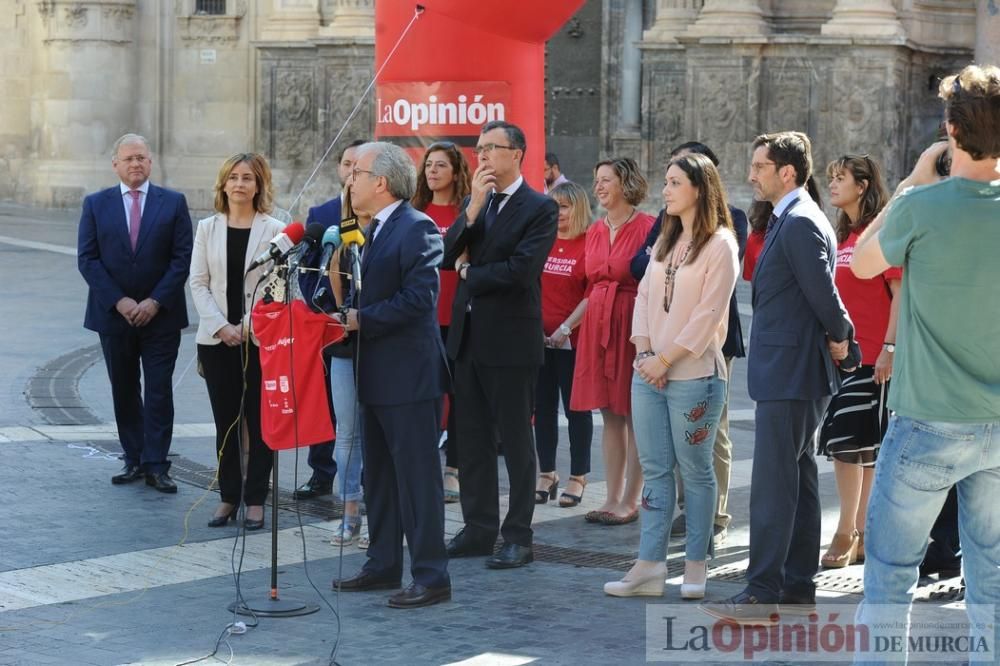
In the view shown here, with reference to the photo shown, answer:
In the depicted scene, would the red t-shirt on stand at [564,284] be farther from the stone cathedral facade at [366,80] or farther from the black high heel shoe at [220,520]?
the stone cathedral facade at [366,80]

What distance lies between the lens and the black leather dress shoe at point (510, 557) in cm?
759

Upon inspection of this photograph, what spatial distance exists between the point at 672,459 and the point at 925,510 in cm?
213

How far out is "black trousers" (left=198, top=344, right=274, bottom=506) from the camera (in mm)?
8477

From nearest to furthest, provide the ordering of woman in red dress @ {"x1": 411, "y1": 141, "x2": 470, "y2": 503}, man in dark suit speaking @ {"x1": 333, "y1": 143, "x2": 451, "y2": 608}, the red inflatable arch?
man in dark suit speaking @ {"x1": 333, "y1": 143, "x2": 451, "y2": 608} < woman in red dress @ {"x1": 411, "y1": 141, "x2": 470, "y2": 503} < the red inflatable arch

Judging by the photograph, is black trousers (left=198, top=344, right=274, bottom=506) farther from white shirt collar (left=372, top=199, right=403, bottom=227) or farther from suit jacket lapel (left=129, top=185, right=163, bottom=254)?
white shirt collar (left=372, top=199, right=403, bottom=227)

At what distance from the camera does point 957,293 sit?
16.2 ft

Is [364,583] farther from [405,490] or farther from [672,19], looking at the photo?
[672,19]

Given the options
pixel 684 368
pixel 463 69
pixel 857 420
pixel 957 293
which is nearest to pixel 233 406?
pixel 463 69

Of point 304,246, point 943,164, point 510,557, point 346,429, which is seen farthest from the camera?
point 346,429

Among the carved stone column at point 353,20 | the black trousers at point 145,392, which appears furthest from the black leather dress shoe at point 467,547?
the carved stone column at point 353,20

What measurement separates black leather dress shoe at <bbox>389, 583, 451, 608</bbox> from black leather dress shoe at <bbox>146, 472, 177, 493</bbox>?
263 cm

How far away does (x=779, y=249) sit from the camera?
659 cm

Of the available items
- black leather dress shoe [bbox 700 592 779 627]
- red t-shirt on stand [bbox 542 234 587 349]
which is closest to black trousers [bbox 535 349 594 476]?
red t-shirt on stand [bbox 542 234 587 349]

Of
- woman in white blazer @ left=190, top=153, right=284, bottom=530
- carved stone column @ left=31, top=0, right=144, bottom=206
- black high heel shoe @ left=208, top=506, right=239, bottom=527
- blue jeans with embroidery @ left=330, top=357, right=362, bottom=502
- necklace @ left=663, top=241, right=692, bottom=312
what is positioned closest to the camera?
necklace @ left=663, top=241, right=692, bottom=312
